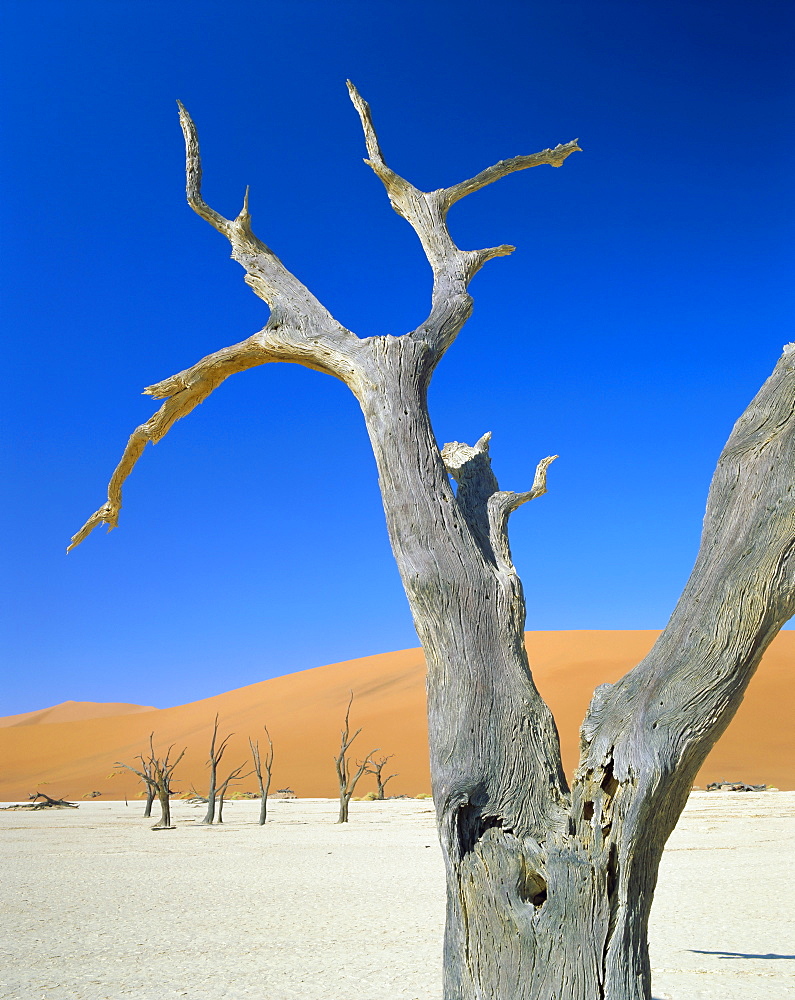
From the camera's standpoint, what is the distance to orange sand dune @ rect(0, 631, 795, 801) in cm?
3753

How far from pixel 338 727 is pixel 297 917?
41518mm

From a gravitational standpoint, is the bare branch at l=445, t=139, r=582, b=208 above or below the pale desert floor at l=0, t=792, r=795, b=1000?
above

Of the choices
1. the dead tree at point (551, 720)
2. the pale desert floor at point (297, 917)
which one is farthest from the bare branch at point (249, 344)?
the pale desert floor at point (297, 917)

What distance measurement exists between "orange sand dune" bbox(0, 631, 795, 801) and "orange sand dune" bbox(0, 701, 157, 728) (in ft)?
157

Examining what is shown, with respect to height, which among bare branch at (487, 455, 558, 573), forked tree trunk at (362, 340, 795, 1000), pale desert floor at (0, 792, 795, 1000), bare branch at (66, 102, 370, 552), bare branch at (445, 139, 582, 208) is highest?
bare branch at (445, 139, 582, 208)

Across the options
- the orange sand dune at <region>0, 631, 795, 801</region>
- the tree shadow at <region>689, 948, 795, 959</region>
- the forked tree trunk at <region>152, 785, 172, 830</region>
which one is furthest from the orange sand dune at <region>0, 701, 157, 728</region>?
the tree shadow at <region>689, 948, 795, 959</region>

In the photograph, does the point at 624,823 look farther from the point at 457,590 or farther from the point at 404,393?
the point at 404,393

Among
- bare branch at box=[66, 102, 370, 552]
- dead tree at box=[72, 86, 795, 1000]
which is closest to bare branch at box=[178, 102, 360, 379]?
bare branch at box=[66, 102, 370, 552]

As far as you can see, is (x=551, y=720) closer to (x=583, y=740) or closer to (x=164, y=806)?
(x=583, y=740)

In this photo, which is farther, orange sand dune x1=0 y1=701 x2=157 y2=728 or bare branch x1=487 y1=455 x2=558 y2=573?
orange sand dune x1=0 y1=701 x2=157 y2=728

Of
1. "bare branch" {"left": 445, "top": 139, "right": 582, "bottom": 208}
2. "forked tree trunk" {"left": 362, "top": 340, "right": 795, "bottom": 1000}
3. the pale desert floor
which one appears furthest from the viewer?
the pale desert floor

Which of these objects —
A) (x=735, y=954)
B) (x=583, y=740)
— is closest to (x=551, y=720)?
(x=583, y=740)

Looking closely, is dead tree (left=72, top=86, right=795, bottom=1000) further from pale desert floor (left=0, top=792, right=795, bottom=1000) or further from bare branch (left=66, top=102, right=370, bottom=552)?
pale desert floor (left=0, top=792, right=795, bottom=1000)

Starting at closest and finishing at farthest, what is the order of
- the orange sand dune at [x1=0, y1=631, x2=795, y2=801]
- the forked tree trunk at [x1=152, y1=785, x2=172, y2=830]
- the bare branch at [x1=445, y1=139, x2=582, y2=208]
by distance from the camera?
the bare branch at [x1=445, y1=139, x2=582, y2=208], the forked tree trunk at [x1=152, y1=785, x2=172, y2=830], the orange sand dune at [x1=0, y1=631, x2=795, y2=801]
